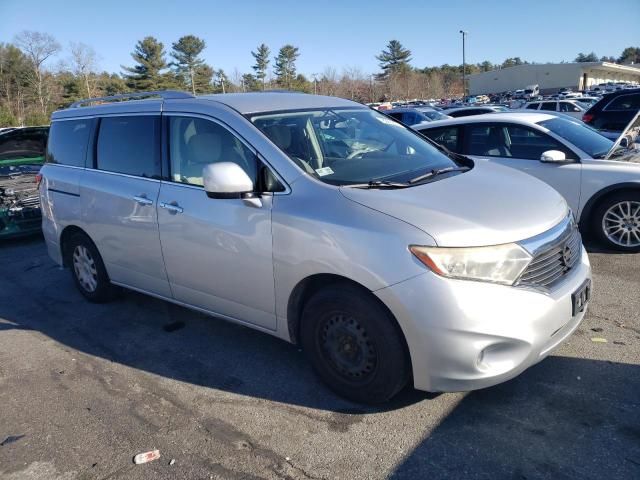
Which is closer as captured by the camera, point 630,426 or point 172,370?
point 630,426

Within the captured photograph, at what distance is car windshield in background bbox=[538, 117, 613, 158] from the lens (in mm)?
5926

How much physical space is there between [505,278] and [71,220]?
404 cm

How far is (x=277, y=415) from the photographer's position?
3057 millimetres

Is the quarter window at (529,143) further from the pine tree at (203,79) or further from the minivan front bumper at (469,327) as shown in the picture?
the pine tree at (203,79)

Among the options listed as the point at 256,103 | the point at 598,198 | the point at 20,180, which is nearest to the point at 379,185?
the point at 256,103

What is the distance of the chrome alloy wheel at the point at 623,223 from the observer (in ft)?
18.0

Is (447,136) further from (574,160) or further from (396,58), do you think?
(396,58)

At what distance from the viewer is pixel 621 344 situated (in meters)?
3.58

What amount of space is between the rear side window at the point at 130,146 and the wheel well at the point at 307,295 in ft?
5.28

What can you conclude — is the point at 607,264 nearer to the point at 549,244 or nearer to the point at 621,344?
the point at 621,344

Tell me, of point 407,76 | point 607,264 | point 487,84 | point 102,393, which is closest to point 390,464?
point 102,393

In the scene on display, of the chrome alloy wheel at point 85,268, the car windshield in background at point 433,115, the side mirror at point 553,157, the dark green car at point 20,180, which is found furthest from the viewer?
the car windshield in background at point 433,115

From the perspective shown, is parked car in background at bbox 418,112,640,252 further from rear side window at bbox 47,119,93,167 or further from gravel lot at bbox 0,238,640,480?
rear side window at bbox 47,119,93,167

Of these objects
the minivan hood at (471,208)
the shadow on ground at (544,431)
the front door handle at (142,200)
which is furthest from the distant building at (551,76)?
the front door handle at (142,200)
